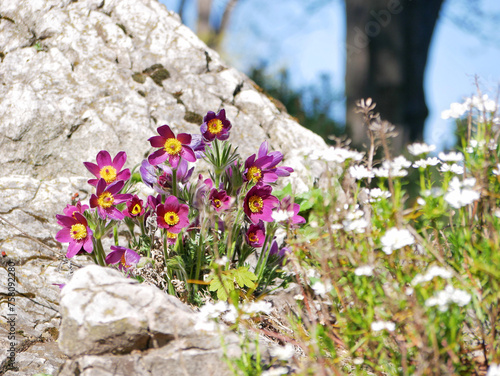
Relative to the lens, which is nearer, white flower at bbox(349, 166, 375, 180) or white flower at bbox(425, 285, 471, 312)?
white flower at bbox(425, 285, 471, 312)

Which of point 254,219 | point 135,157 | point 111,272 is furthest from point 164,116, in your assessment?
point 111,272

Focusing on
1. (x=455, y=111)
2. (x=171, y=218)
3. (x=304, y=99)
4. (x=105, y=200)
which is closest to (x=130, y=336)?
(x=171, y=218)

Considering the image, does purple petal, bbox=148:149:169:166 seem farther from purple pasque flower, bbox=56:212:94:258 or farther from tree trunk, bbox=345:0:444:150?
tree trunk, bbox=345:0:444:150

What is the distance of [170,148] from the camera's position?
7.36 ft

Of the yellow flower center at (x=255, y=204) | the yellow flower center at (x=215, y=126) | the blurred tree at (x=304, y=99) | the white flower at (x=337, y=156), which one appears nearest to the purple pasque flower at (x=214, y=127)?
the yellow flower center at (x=215, y=126)

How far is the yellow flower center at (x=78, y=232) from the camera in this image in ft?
7.47

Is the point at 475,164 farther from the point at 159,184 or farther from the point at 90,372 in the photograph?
the point at 90,372

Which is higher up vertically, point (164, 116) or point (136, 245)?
point (164, 116)

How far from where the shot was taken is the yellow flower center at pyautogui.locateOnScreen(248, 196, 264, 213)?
2.30 meters

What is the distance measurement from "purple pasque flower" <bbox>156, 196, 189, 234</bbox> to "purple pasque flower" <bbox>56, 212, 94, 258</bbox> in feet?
1.25

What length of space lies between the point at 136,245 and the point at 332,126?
400cm

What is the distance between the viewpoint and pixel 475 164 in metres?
1.73

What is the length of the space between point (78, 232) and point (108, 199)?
24cm

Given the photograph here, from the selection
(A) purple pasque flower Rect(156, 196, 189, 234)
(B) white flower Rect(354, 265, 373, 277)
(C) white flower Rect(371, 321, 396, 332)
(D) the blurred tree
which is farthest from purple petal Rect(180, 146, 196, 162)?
(D) the blurred tree
